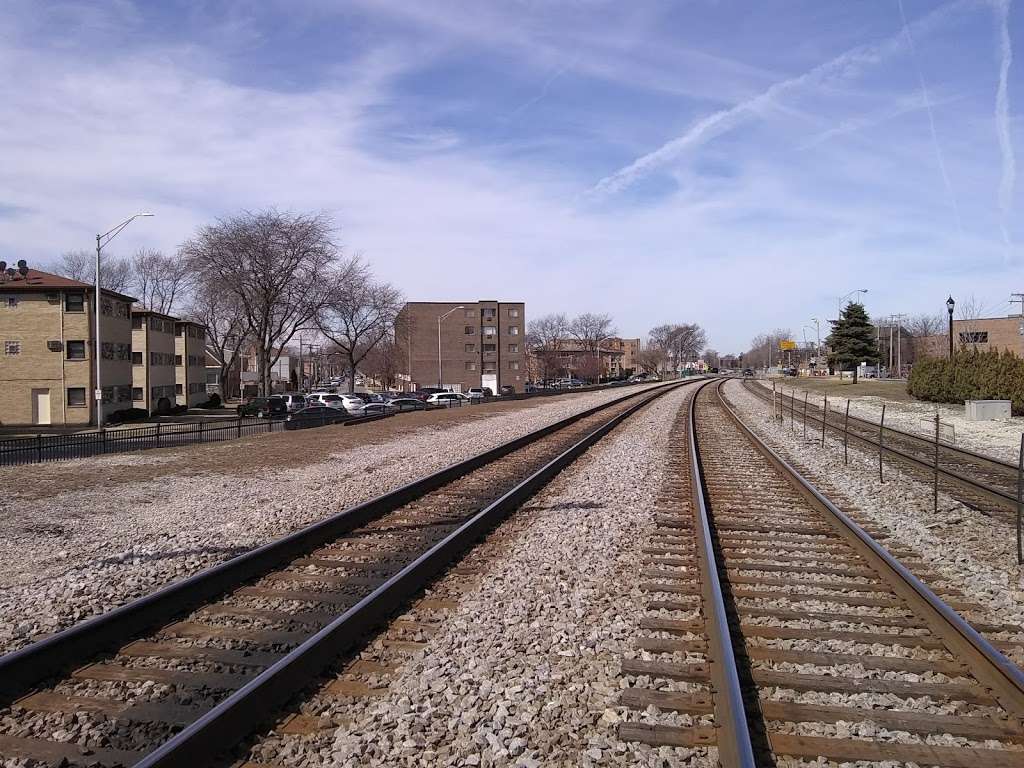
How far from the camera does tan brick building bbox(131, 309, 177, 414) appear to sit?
6016cm

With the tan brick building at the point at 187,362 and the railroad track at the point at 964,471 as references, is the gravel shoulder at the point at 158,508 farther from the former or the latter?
the tan brick building at the point at 187,362

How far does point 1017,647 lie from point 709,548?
2986 mm

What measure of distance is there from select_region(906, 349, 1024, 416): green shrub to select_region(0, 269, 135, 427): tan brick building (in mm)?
47239

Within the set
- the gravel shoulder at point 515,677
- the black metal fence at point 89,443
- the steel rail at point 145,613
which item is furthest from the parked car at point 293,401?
the gravel shoulder at point 515,677

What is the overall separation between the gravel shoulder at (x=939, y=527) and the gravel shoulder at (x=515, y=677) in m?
3.05

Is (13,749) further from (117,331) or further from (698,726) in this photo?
(117,331)

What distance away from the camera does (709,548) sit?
8.38m

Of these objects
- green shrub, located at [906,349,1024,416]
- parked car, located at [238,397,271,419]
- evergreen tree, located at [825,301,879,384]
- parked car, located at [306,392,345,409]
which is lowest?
parked car, located at [238,397,271,419]

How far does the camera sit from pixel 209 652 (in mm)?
5746

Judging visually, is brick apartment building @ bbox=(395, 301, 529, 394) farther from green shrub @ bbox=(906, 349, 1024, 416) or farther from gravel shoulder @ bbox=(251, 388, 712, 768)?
gravel shoulder @ bbox=(251, 388, 712, 768)

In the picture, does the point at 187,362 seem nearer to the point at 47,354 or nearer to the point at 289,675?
the point at 47,354

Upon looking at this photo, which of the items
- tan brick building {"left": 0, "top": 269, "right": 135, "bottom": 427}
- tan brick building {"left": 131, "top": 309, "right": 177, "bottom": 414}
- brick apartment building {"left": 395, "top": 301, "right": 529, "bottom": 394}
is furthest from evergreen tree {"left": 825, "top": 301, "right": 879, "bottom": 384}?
tan brick building {"left": 0, "top": 269, "right": 135, "bottom": 427}

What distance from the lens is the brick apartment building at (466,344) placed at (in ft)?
354

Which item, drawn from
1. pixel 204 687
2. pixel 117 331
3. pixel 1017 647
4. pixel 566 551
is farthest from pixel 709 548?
pixel 117 331
